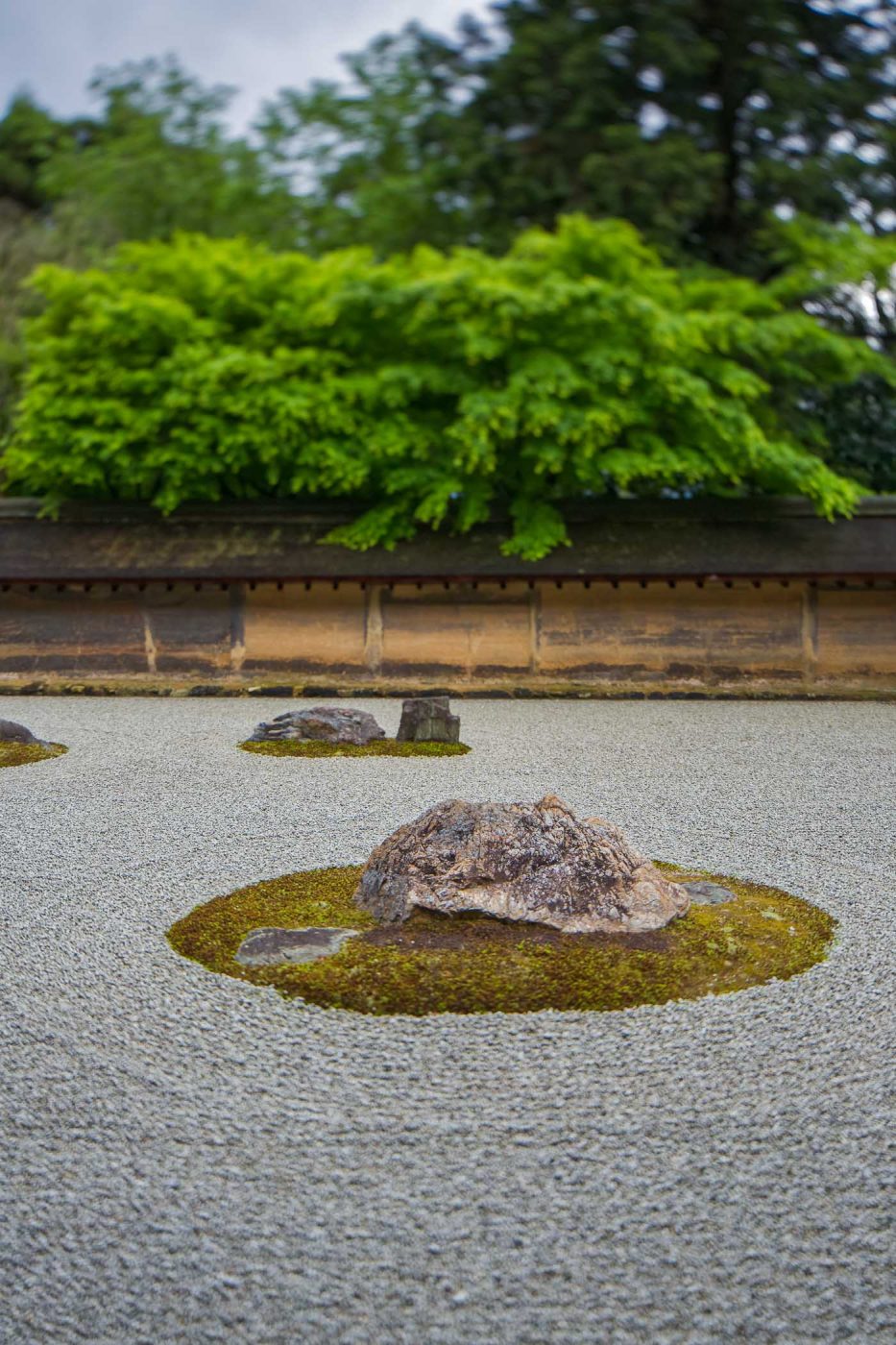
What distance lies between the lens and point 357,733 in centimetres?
1246

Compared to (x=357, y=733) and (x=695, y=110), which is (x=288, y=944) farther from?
(x=695, y=110)

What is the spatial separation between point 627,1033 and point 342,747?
798 centimetres

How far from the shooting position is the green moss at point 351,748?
11844mm

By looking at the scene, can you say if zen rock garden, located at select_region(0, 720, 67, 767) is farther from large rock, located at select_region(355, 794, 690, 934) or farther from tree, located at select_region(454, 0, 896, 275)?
tree, located at select_region(454, 0, 896, 275)

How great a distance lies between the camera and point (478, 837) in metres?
5.52

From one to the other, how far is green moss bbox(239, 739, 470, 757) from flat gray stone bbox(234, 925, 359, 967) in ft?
20.8

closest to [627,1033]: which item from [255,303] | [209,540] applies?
[209,540]

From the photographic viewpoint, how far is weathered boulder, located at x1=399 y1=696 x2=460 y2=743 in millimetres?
12367

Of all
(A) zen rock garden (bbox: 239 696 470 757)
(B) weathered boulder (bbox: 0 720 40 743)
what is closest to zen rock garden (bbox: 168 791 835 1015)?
(A) zen rock garden (bbox: 239 696 470 757)

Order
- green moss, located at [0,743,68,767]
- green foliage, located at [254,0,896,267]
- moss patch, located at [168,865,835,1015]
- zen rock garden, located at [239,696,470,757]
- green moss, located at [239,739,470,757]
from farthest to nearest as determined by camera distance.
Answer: green foliage, located at [254,0,896,267] → zen rock garden, located at [239,696,470,757] → green moss, located at [239,739,470,757] → green moss, located at [0,743,68,767] → moss patch, located at [168,865,835,1015]

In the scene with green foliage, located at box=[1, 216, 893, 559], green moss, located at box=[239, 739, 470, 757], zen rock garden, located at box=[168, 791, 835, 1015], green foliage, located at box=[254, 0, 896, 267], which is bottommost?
green moss, located at box=[239, 739, 470, 757]

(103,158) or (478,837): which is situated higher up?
(103,158)

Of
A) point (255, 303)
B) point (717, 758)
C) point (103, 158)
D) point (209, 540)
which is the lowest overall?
point (717, 758)

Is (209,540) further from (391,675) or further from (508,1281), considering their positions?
(508,1281)
